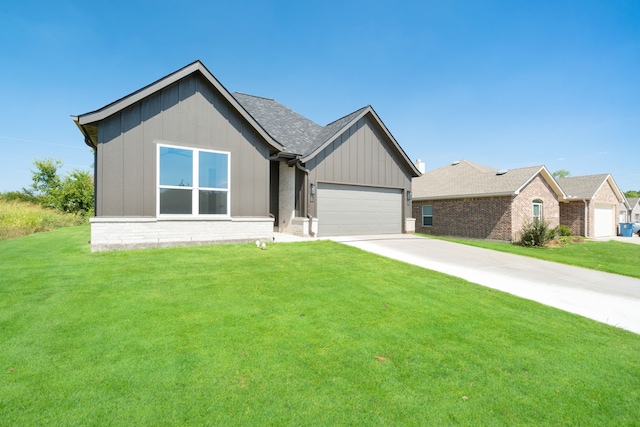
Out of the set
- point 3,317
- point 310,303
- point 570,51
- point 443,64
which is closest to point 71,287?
point 3,317

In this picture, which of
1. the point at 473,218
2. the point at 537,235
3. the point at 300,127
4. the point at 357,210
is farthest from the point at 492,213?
the point at 300,127

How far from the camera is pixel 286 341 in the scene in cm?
346

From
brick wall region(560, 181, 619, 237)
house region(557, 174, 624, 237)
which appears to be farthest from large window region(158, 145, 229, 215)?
brick wall region(560, 181, 619, 237)

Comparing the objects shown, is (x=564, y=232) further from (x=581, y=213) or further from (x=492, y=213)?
(x=492, y=213)

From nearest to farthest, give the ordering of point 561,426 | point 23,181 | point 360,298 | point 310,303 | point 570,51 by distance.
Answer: point 561,426 → point 310,303 → point 360,298 → point 570,51 → point 23,181

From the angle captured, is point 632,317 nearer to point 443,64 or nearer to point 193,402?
point 193,402

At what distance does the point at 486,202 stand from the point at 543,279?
514 inches

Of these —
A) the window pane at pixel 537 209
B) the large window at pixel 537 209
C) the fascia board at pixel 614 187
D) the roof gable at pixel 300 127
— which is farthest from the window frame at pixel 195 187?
the fascia board at pixel 614 187

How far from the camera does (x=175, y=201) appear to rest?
9.42 meters

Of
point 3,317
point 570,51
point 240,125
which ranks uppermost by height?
point 570,51

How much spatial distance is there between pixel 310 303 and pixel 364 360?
172 centimetres

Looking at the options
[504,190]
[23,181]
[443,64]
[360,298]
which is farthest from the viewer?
[23,181]

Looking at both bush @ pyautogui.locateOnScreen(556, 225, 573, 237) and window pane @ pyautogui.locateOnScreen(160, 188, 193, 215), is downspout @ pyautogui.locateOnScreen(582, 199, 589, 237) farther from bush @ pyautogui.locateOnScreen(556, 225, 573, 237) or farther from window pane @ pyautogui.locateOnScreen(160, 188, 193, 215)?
window pane @ pyautogui.locateOnScreen(160, 188, 193, 215)

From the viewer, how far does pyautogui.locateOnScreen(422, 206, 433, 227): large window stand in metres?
21.8
